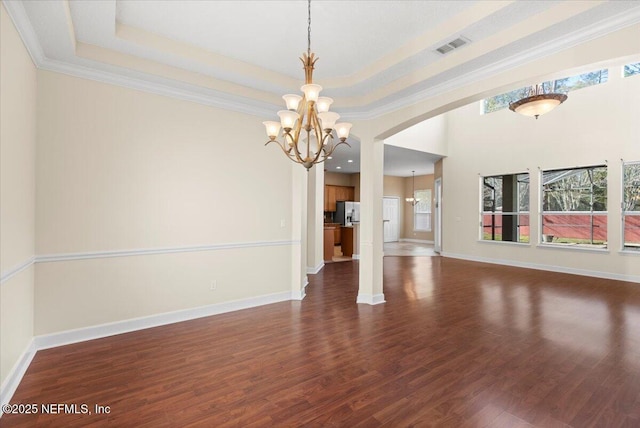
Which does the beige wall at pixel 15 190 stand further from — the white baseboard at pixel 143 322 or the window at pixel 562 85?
the window at pixel 562 85

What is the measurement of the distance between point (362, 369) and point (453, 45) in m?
3.12

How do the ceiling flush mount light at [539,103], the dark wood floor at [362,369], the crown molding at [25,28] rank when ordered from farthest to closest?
the ceiling flush mount light at [539,103] < the crown molding at [25,28] < the dark wood floor at [362,369]

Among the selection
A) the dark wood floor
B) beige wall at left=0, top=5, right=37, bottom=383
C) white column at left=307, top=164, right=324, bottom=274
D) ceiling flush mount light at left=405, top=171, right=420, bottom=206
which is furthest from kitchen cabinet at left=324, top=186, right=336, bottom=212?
beige wall at left=0, top=5, right=37, bottom=383

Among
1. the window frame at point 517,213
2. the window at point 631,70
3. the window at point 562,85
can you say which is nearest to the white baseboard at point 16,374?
the window at point 562,85

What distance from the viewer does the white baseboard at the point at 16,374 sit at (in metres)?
2.16

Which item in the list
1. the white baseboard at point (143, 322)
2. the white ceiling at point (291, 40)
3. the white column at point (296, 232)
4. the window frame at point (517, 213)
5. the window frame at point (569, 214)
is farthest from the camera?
the window frame at point (517, 213)

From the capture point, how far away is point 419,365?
2.74 meters

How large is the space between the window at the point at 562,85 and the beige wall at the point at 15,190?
25.7ft

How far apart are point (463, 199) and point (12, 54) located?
9523 mm

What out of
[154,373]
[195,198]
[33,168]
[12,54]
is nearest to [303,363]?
[154,373]

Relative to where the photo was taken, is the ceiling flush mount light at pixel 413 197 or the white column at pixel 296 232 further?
the ceiling flush mount light at pixel 413 197

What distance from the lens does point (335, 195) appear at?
1206 centimetres

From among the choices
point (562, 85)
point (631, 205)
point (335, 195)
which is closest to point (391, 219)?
point (335, 195)

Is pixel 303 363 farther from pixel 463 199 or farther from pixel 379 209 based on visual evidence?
pixel 463 199
